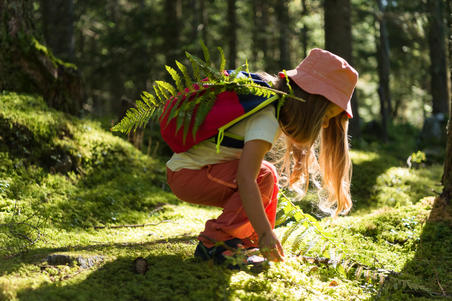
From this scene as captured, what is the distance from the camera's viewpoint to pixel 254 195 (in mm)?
2443

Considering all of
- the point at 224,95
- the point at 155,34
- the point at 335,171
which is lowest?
the point at 335,171

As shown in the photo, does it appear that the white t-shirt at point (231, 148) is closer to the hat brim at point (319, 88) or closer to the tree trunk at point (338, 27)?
the hat brim at point (319, 88)

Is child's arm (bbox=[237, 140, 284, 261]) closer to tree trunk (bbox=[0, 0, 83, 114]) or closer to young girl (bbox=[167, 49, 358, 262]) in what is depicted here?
young girl (bbox=[167, 49, 358, 262])

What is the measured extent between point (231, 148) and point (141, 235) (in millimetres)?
1564

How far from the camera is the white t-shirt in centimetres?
251

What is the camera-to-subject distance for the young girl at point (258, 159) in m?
2.46

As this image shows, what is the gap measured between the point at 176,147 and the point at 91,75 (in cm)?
1437

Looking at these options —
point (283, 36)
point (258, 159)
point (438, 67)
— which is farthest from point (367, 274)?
point (438, 67)

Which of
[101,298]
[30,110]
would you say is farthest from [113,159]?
[101,298]

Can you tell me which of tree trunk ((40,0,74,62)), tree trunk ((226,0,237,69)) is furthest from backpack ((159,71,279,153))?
tree trunk ((226,0,237,69))

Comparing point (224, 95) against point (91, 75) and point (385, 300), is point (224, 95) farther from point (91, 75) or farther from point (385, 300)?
point (91, 75)

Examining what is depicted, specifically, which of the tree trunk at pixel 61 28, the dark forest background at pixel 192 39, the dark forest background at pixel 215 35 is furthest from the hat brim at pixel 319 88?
the tree trunk at pixel 61 28

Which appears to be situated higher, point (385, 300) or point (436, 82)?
point (436, 82)

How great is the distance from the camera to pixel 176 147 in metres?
2.96
